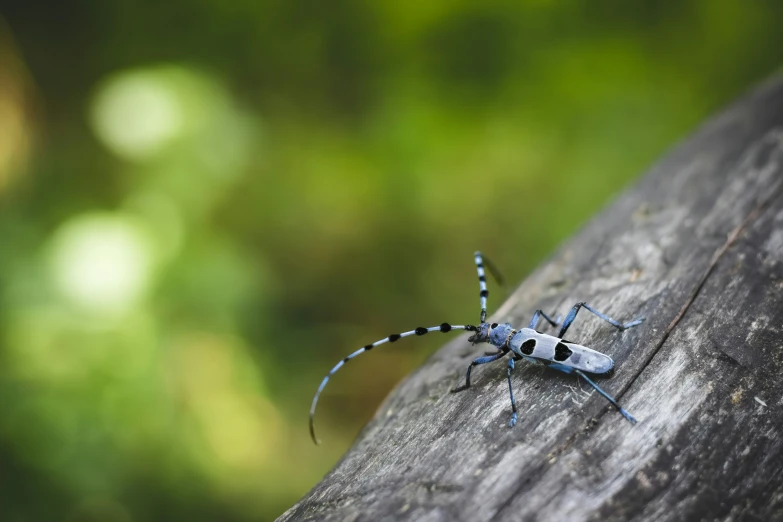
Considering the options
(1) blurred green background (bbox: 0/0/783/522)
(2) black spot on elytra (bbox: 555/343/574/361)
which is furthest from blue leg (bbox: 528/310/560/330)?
(1) blurred green background (bbox: 0/0/783/522)

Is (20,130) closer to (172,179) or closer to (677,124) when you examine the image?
(172,179)

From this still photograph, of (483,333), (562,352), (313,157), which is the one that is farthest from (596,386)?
(313,157)

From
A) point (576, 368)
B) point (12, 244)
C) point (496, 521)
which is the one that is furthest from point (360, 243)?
point (496, 521)

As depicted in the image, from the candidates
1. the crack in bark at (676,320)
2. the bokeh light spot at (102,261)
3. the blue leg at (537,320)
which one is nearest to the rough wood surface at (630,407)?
the crack in bark at (676,320)

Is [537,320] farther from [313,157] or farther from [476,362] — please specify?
[313,157]

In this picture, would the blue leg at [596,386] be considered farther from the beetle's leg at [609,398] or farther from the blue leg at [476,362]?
the blue leg at [476,362]
